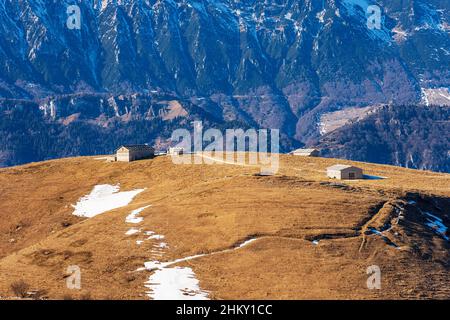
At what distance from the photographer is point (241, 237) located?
115125 millimetres

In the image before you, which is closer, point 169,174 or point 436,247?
point 436,247

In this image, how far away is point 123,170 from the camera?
179 m

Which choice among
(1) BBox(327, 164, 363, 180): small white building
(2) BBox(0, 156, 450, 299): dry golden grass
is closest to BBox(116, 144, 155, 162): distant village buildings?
(2) BBox(0, 156, 450, 299): dry golden grass

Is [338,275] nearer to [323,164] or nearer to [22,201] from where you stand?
[22,201]

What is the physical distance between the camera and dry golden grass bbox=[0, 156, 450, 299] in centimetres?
10012

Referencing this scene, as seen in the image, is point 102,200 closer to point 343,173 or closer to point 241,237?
point 241,237

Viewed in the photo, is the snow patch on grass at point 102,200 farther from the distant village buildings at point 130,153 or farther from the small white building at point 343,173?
the small white building at point 343,173

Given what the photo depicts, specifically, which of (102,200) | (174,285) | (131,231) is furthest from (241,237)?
(102,200)

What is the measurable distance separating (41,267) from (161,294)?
76.2 feet

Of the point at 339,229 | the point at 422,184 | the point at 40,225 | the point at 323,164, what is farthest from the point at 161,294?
the point at 323,164

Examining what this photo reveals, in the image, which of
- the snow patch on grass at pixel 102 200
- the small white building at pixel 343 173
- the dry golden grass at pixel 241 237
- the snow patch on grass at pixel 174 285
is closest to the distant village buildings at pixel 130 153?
the dry golden grass at pixel 241 237

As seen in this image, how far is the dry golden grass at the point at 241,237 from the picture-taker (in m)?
100

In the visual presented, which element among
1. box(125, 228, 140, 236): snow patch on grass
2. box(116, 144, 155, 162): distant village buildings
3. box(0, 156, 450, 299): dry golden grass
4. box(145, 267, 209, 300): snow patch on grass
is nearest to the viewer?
box(145, 267, 209, 300): snow patch on grass

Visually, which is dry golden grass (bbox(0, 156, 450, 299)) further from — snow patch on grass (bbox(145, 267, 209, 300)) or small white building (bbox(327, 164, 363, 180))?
small white building (bbox(327, 164, 363, 180))
